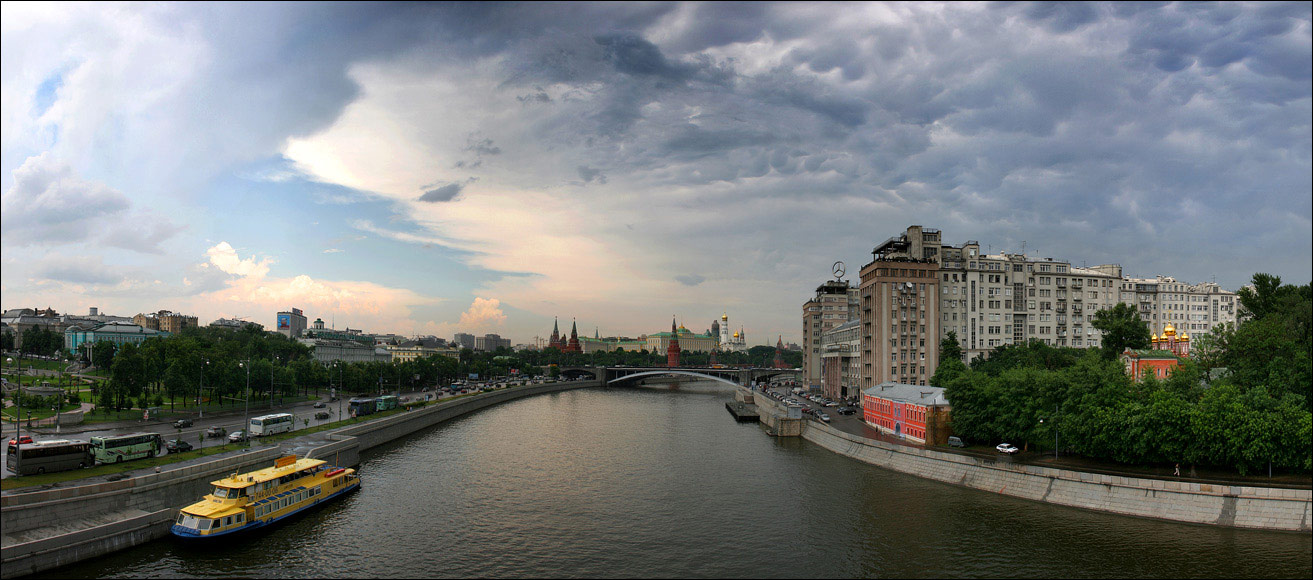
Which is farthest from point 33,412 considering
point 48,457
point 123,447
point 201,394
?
point 48,457

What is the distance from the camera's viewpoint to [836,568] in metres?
37.8

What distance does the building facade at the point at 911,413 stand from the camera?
6612cm

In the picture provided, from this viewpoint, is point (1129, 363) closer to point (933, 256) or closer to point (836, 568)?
point (933, 256)

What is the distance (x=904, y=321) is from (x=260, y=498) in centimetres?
8717

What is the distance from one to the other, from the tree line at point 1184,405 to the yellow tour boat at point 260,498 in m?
55.9

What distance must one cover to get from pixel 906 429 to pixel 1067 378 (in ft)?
60.4

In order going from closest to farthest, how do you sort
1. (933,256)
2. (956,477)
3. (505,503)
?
1. (505,503)
2. (956,477)
3. (933,256)

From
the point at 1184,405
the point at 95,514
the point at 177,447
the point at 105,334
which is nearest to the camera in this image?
the point at 95,514

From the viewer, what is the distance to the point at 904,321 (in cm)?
10219

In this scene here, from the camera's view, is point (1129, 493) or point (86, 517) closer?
point (86, 517)

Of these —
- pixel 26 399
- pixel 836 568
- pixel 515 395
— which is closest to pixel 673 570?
pixel 836 568

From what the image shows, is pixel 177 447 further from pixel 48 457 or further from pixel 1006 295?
pixel 1006 295

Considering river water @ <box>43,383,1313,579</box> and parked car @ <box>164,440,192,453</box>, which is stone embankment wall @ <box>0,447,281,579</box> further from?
parked car @ <box>164,440,192,453</box>

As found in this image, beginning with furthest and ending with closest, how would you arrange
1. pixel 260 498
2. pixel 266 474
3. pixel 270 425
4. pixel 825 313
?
1. pixel 825 313
2. pixel 270 425
3. pixel 266 474
4. pixel 260 498
